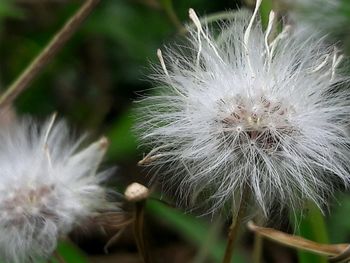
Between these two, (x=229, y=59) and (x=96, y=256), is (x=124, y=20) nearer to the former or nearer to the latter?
(x=96, y=256)

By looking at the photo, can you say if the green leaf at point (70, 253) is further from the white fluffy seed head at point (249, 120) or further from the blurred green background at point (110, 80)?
the white fluffy seed head at point (249, 120)

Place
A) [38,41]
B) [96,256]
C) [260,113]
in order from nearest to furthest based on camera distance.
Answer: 1. [260,113]
2. [96,256]
3. [38,41]

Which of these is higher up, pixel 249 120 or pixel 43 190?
pixel 249 120

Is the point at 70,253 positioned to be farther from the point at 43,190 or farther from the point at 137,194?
the point at 137,194

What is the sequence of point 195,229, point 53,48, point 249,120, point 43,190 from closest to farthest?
point 249,120 < point 43,190 < point 53,48 < point 195,229

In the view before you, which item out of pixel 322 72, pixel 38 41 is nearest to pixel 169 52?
pixel 322 72

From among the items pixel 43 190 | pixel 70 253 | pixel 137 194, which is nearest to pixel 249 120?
pixel 137 194
